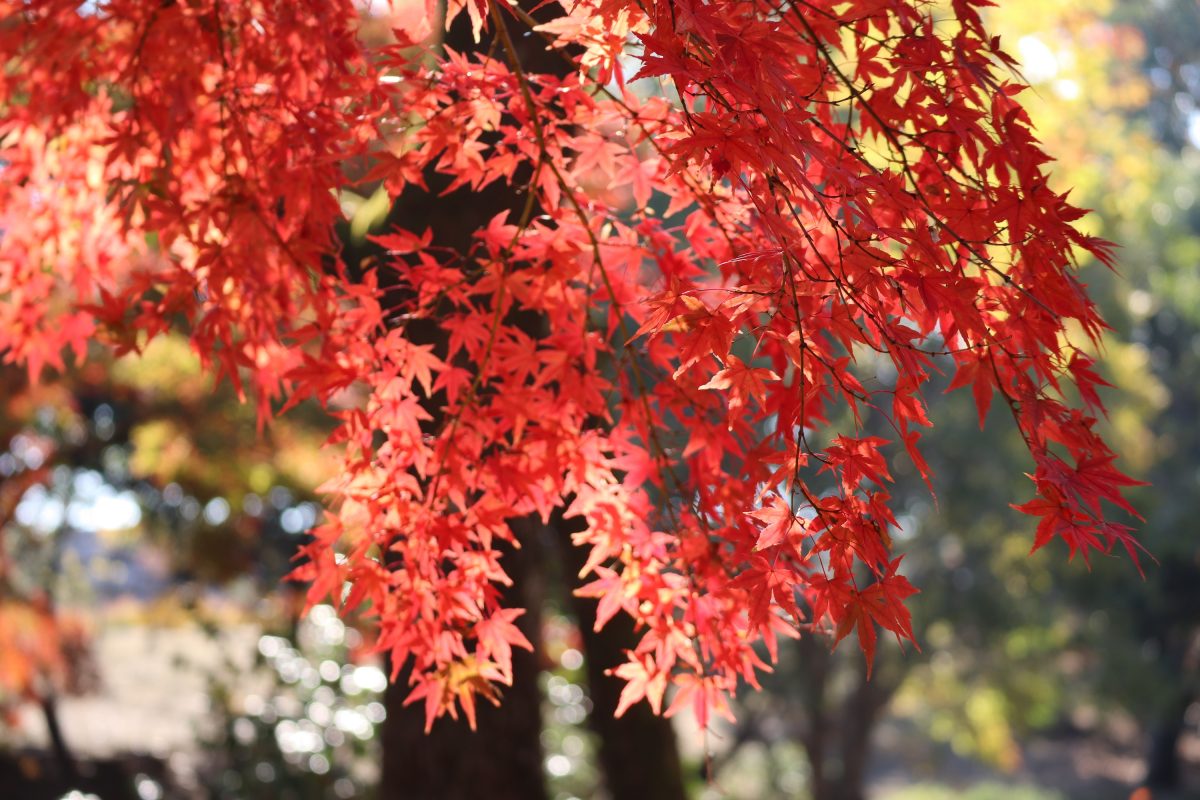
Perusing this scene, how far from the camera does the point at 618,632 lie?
13.9 feet

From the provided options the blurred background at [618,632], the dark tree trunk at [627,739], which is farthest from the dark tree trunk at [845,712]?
the dark tree trunk at [627,739]

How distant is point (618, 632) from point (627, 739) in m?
0.48

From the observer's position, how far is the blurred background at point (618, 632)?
626 cm

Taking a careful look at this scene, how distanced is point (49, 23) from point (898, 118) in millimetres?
1688

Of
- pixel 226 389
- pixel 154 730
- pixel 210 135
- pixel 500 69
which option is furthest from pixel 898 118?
pixel 154 730

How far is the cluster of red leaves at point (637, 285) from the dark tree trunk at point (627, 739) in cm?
226

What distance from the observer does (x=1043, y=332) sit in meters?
1.66

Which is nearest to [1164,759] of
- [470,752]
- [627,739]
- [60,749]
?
[627,739]

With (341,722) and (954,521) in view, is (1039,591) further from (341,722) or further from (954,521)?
(341,722)

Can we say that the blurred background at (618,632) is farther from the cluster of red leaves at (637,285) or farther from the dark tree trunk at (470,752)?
the cluster of red leaves at (637,285)

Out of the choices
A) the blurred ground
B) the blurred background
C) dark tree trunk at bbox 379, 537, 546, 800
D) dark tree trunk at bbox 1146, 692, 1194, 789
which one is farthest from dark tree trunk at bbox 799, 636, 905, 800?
dark tree trunk at bbox 379, 537, 546, 800

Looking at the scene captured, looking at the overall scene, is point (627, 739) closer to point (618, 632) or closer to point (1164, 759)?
point (618, 632)

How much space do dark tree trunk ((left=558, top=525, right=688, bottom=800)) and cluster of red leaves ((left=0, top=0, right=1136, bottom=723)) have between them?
2.26 meters

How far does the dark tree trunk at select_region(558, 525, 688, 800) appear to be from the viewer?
434cm
